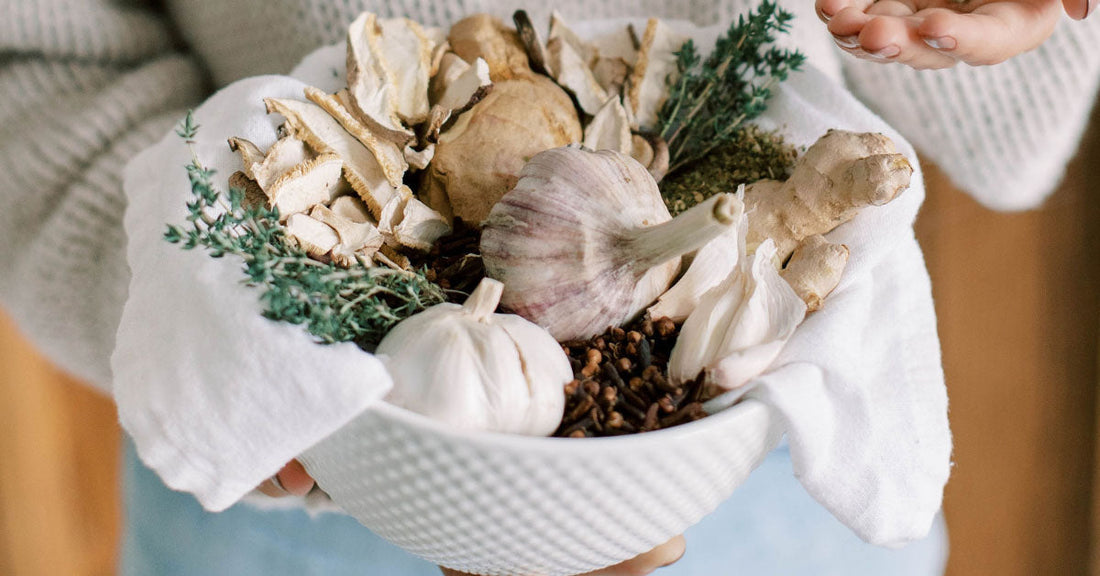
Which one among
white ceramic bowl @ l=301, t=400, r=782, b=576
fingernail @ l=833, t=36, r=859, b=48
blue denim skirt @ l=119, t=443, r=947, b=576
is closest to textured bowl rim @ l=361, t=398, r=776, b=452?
white ceramic bowl @ l=301, t=400, r=782, b=576

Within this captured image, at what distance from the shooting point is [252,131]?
0.42 m

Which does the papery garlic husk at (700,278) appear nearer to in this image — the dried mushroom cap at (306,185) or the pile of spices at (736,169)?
the pile of spices at (736,169)

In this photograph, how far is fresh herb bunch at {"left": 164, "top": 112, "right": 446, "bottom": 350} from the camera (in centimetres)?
34

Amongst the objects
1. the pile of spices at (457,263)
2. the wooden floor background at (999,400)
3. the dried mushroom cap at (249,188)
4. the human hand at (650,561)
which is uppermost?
the dried mushroom cap at (249,188)

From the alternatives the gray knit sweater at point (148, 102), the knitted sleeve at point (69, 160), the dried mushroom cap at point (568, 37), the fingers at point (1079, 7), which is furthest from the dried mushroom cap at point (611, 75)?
the knitted sleeve at point (69, 160)

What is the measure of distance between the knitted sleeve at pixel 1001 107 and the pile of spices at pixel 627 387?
0.42 meters

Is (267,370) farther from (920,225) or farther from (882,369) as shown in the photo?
→ (920,225)

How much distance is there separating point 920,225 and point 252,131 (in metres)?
0.90

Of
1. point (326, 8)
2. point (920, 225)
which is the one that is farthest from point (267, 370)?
point (920, 225)

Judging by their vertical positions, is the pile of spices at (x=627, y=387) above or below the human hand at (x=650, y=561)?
above

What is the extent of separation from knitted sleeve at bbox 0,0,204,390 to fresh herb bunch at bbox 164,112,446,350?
292 millimetres

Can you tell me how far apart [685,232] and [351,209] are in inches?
6.6

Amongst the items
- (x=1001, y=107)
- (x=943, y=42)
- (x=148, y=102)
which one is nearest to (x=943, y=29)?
(x=943, y=42)

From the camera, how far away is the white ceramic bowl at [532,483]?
317mm
